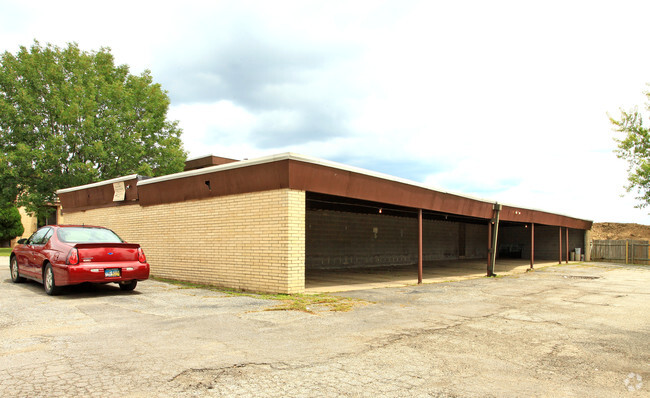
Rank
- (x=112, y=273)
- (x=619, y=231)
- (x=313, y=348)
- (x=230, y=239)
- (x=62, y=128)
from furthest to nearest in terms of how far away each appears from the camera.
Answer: (x=619, y=231)
(x=62, y=128)
(x=230, y=239)
(x=112, y=273)
(x=313, y=348)

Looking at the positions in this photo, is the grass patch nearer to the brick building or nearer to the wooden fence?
the brick building

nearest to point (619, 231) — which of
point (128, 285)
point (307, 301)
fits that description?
point (307, 301)

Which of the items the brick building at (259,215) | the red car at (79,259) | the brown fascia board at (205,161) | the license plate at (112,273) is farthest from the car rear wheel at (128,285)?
the brown fascia board at (205,161)

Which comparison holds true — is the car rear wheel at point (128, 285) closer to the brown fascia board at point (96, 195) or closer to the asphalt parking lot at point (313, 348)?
the asphalt parking lot at point (313, 348)

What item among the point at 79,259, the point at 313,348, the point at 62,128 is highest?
the point at 62,128

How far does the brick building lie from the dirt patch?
30292mm

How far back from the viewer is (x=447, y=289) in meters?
12.1

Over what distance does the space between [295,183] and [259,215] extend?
1.24m

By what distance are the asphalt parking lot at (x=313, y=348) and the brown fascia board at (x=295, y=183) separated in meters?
2.83

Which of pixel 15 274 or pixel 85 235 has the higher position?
pixel 85 235

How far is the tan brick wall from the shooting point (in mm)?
9805

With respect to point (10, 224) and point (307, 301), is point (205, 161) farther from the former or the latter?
point (307, 301)

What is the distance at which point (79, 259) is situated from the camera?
8.84 meters

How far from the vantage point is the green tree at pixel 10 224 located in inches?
1384
